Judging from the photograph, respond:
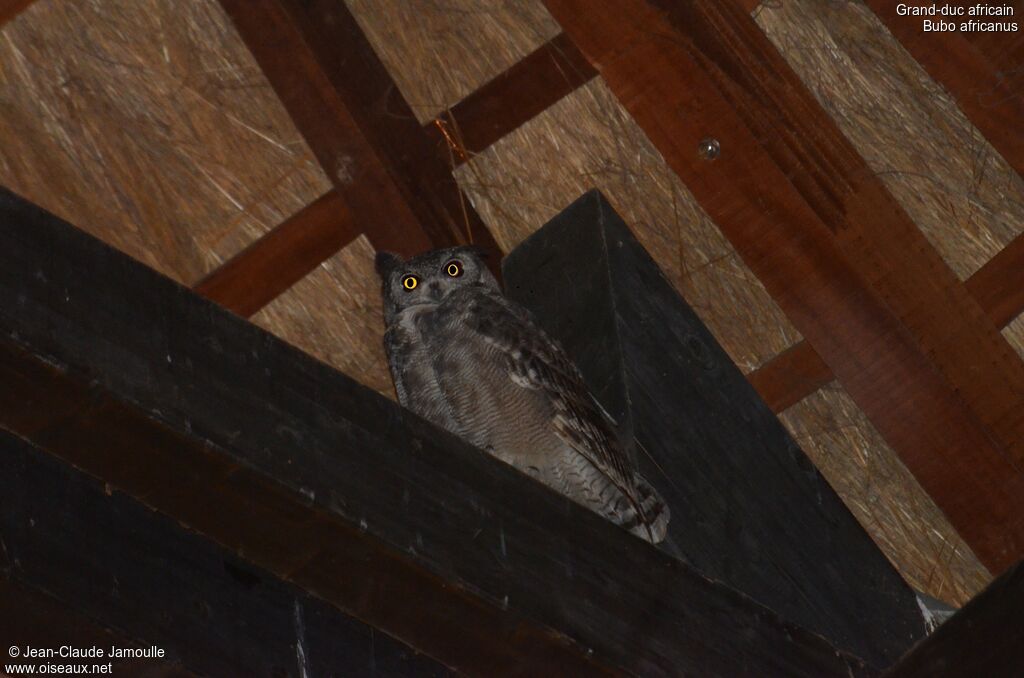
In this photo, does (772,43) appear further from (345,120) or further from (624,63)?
(345,120)

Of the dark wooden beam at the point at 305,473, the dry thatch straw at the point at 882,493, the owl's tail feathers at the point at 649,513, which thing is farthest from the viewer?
the dry thatch straw at the point at 882,493

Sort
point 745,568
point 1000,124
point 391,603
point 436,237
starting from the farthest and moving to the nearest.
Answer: point 436,237
point 1000,124
point 745,568
point 391,603

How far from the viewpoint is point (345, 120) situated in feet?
12.3

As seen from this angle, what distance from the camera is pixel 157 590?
2.25 m

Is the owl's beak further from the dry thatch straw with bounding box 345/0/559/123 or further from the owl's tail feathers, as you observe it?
the owl's tail feathers

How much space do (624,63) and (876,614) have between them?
58.9 inches

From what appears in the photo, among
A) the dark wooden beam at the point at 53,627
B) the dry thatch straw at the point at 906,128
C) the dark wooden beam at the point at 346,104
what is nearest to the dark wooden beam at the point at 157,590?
the dark wooden beam at the point at 53,627

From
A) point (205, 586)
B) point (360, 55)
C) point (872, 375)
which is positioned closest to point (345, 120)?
point (360, 55)

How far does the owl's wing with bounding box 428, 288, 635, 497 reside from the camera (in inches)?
131

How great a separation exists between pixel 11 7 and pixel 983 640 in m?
2.81

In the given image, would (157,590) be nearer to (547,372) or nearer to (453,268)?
(547,372)

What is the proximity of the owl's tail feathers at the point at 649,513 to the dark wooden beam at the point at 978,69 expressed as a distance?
1232mm

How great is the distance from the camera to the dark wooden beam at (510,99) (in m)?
3.62

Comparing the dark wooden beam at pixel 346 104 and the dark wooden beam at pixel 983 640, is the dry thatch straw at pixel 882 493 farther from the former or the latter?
the dark wooden beam at pixel 983 640
